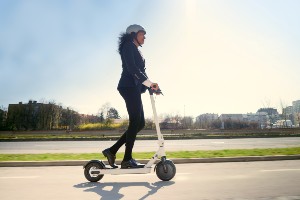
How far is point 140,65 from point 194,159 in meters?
3.50

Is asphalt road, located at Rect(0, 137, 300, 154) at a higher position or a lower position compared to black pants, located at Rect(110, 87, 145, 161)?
lower

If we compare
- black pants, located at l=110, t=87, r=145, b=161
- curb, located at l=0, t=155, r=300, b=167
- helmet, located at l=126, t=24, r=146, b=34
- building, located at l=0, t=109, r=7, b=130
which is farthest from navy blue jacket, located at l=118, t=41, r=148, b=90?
building, located at l=0, t=109, r=7, b=130

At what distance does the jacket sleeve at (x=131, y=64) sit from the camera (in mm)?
4090

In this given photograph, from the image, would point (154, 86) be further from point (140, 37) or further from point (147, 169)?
point (147, 169)

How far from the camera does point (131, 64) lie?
4121mm

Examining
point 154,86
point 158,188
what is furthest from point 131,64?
point 158,188

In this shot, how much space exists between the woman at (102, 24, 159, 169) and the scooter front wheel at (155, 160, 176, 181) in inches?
11.4

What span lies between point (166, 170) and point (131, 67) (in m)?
1.58

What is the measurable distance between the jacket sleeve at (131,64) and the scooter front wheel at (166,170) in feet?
4.08

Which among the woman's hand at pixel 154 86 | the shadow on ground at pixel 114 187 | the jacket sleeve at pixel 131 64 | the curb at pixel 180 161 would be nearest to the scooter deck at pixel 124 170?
the shadow on ground at pixel 114 187

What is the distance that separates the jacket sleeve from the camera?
4.09 metres

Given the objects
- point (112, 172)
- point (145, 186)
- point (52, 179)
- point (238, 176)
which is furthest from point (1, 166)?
point (238, 176)

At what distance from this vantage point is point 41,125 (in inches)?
3142

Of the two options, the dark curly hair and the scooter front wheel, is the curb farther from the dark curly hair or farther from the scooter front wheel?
the dark curly hair
